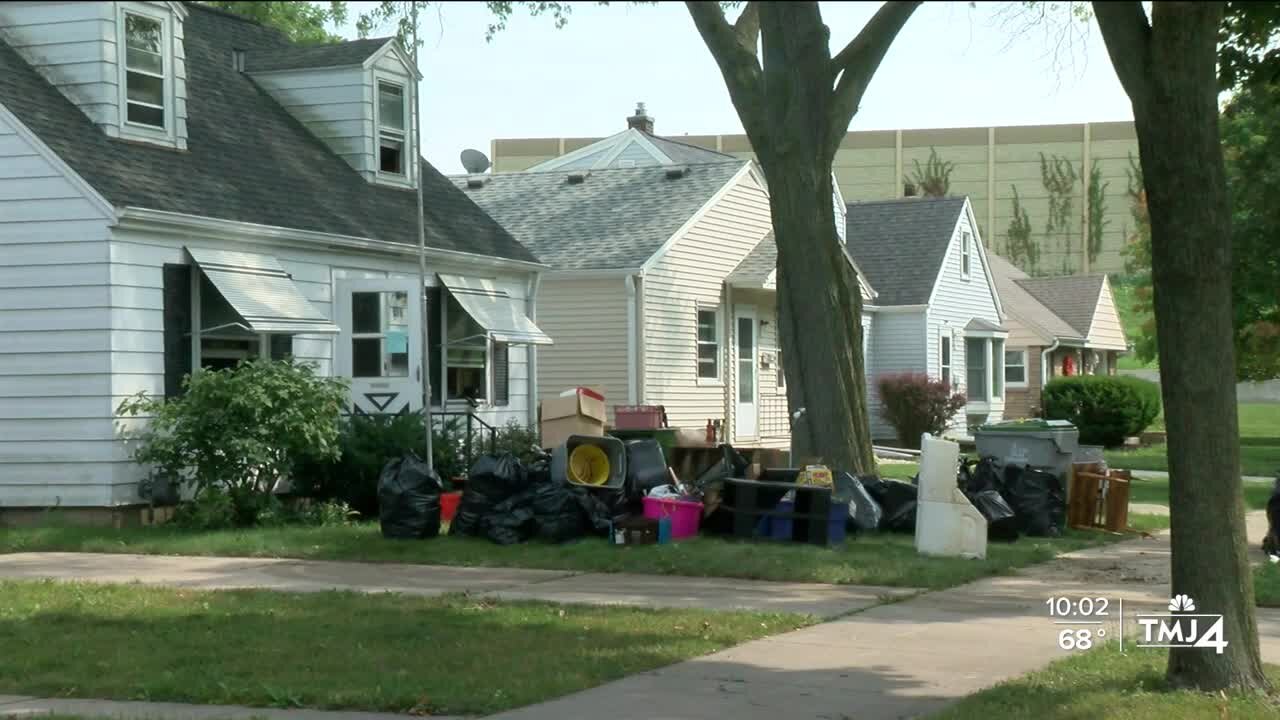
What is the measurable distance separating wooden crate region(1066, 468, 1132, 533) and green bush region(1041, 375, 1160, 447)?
20.6 meters

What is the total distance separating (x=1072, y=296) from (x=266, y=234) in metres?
39.0

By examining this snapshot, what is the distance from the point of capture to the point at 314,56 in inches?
887

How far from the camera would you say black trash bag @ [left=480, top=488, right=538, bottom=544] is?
15.1 meters

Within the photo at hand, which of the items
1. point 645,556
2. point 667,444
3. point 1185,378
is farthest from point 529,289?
point 1185,378

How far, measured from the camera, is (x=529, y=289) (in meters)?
24.0

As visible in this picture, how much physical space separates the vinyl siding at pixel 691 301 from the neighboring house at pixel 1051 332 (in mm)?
15293

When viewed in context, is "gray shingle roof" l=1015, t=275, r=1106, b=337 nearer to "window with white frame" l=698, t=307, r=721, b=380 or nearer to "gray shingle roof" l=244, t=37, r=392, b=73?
"window with white frame" l=698, t=307, r=721, b=380

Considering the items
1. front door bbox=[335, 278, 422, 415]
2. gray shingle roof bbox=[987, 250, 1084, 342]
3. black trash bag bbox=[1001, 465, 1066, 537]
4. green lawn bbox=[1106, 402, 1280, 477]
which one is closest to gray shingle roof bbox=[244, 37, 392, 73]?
front door bbox=[335, 278, 422, 415]

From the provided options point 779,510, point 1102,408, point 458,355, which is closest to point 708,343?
point 458,355

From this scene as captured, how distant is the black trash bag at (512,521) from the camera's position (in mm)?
15125

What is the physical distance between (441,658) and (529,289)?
15079mm

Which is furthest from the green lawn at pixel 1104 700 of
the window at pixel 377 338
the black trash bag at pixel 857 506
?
the window at pixel 377 338

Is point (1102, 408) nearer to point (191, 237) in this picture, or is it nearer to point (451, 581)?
point (191, 237)

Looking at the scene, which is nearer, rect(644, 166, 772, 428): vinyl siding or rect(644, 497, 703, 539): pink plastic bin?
rect(644, 497, 703, 539): pink plastic bin
